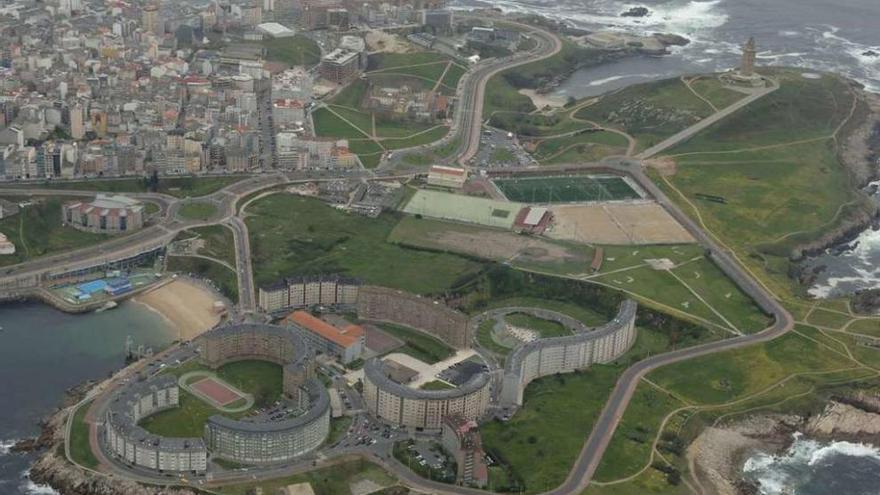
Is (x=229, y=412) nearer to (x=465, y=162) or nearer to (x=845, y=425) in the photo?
(x=845, y=425)

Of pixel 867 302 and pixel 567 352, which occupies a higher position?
pixel 567 352

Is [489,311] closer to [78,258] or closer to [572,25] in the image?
[78,258]

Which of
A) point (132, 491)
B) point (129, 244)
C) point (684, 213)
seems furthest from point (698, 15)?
point (132, 491)

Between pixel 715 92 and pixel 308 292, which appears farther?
pixel 715 92

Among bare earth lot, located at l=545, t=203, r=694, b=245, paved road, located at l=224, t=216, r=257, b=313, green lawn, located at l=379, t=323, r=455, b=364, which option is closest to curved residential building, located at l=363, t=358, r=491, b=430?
green lawn, located at l=379, t=323, r=455, b=364

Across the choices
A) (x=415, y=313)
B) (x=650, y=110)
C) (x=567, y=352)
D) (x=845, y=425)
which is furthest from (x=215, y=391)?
(x=650, y=110)

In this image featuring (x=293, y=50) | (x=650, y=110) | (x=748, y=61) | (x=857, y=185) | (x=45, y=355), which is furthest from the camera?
(x=293, y=50)

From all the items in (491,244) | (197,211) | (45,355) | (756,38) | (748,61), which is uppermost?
(748,61)

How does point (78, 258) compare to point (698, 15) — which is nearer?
point (78, 258)
